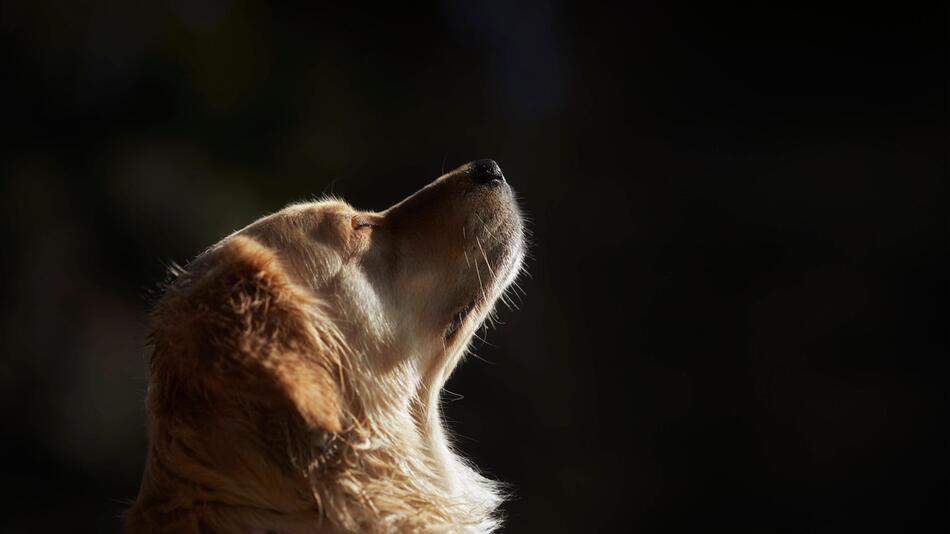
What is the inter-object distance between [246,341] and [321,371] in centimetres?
19

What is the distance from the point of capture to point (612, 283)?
6.66 metres

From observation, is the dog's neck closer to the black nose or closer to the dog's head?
the dog's head

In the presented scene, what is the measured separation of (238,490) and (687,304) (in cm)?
502

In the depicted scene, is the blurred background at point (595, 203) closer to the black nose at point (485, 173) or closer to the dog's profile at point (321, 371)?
the black nose at point (485, 173)

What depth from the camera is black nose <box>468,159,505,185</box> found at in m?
2.81

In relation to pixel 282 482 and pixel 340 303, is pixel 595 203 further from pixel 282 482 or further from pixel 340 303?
pixel 282 482

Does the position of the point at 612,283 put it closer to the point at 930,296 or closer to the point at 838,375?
the point at 838,375

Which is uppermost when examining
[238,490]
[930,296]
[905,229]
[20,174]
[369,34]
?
[369,34]

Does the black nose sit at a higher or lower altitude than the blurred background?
lower

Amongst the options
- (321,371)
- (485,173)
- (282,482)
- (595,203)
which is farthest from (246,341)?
(595,203)

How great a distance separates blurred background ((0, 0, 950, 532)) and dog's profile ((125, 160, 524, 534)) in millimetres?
3431

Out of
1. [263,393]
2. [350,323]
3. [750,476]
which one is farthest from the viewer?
[750,476]

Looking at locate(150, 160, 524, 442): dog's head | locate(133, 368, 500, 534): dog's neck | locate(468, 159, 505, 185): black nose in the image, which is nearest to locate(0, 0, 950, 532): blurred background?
locate(468, 159, 505, 185): black nose

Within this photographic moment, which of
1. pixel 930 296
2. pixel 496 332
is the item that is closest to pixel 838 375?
pixel 930 296
